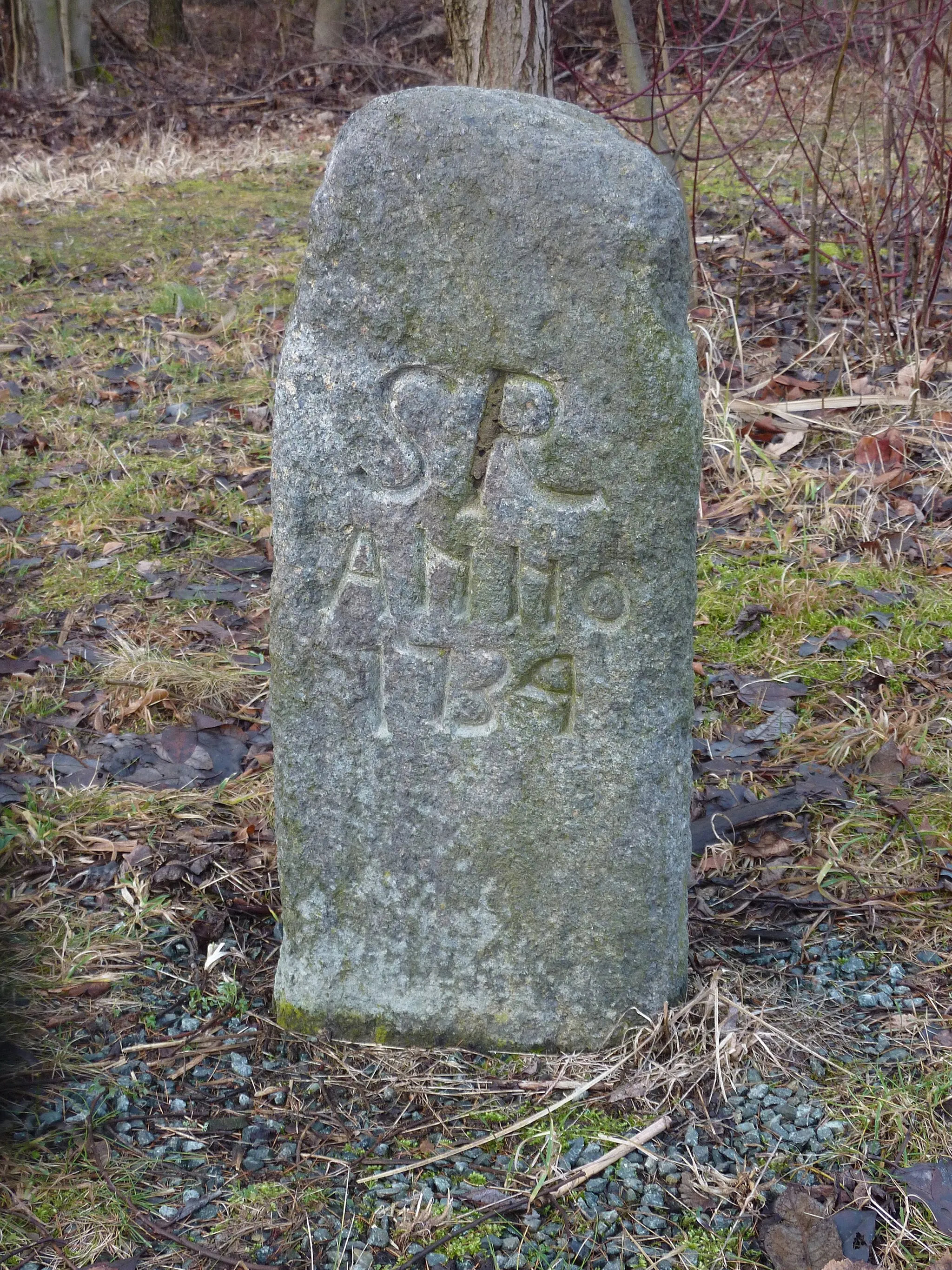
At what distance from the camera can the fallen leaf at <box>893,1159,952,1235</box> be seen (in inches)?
86.2

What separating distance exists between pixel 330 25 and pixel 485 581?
15254 millimetres

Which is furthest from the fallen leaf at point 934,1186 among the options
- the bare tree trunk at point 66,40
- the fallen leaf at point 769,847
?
the bare tree trunk at point 66,40

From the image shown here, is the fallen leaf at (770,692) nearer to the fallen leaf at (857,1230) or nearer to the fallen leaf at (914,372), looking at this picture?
the fallen leaf at (857,1230)

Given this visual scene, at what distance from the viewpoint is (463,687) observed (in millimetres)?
2420

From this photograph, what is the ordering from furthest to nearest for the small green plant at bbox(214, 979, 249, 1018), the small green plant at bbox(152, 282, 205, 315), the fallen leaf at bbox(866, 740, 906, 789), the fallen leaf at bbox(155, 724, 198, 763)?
the small green plant at bbox(152, 282, 205, 315) < the fallen leaf at bbox(155, 724, 198, 763) < the fallen leaf at bbox(866, 740, 906, 789) < the small green plant at bbox(214, 979, 249, 1018)

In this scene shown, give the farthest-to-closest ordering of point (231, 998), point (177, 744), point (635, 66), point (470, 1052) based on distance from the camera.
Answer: point (635, 66)
point (177, 744)
point (231, 998)
point (470, 1052)

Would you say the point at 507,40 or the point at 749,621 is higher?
the point at 507,40

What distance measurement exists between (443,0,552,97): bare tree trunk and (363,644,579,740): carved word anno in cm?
380

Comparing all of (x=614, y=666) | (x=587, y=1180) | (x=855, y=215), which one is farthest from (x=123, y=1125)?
(x=855, y=215)

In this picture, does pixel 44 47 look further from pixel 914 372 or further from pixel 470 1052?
pixel 470 1052

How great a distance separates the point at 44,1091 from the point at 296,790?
32.7 inches

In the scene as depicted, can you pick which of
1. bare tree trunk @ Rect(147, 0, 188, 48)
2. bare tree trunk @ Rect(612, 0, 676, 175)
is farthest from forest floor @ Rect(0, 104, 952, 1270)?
bare tree trunk @ Rect(147, 0, 188, 48)

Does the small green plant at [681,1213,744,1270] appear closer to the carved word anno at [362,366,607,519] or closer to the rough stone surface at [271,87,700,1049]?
the rough stone surface at [271,87,700,1049]

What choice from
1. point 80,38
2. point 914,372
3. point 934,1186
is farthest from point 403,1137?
point 80,38
